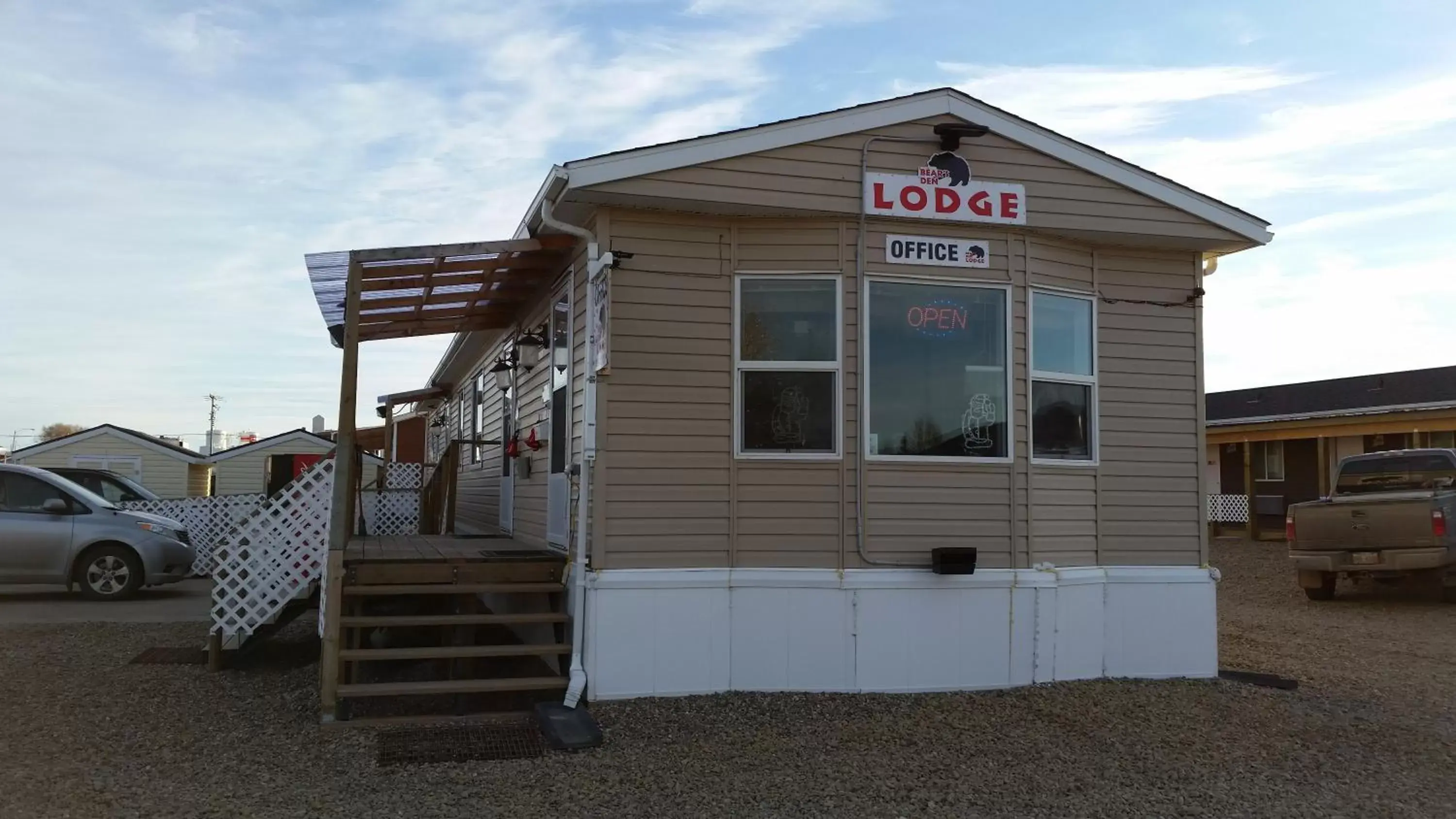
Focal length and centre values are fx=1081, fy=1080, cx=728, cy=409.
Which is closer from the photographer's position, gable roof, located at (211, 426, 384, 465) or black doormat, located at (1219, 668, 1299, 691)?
black doormat, located at (1219, 668, 1299, 691)

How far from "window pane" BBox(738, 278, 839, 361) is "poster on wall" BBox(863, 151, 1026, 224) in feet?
2.22

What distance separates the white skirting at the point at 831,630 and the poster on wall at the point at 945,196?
7.69 feet

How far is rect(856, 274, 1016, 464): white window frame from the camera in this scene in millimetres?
6961

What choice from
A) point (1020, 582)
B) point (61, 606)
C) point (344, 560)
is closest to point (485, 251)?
point (344, 560)

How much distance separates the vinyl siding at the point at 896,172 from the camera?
22.2ft

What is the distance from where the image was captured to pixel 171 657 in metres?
8.27

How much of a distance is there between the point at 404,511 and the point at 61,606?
15.8 feet

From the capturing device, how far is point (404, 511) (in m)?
15.8

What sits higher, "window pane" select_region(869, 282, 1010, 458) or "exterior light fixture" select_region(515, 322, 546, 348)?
"exterior light fixture" select_region(515, 322, 546, 348)

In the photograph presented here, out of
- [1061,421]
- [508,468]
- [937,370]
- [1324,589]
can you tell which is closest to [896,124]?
[937,370]

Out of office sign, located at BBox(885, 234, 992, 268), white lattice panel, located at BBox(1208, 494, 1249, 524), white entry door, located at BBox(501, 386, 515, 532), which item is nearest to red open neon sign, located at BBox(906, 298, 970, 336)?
office sign, located at BBox(885, 234, 992, 268)

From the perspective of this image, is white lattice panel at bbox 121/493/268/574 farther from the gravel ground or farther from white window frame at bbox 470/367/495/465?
the gravel ground

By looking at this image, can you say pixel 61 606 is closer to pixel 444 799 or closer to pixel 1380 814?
pixel 444 799

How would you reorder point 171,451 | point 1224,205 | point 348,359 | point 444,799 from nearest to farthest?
point 444,799, point 348,359, point 1224,205, point 171,451
